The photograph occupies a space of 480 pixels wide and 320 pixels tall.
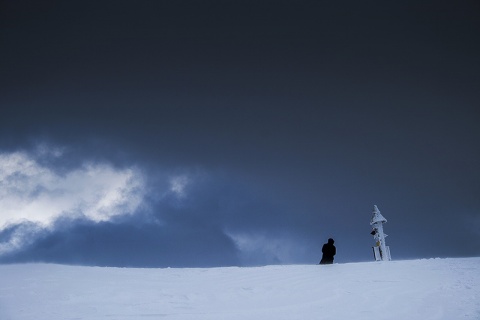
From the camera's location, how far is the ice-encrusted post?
22.8 m

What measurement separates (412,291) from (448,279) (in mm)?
2195

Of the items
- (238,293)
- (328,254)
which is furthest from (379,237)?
(238,293)

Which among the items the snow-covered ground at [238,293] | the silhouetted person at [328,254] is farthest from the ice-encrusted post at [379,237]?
the snow-covered ground at [238,293]

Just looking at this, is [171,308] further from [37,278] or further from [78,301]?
[37,278]

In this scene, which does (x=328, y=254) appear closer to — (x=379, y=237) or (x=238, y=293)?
(x=238, y=293)

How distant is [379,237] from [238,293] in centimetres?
1632

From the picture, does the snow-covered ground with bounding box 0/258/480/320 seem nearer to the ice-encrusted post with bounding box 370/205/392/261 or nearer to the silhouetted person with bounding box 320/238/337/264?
the silhouetted person with bounding box 320/238/337/264

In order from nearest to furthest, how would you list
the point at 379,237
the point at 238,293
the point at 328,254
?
the point at 238,293 < the point at 328,254 < the point at 379,237

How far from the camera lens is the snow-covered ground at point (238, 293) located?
306 inches

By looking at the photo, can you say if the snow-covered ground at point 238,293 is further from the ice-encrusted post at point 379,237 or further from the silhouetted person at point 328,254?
the ice-encrusted post at point 379,237

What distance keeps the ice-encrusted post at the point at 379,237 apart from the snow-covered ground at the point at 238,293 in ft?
33.4

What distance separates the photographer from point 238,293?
955 cm

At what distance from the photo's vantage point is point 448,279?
11.1 m

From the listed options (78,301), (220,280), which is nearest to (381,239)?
(220,280)
